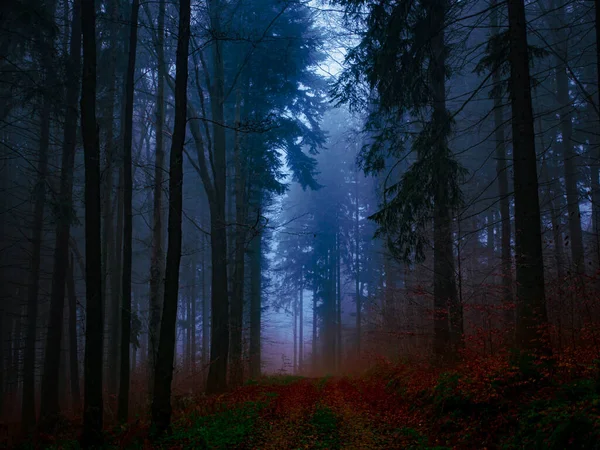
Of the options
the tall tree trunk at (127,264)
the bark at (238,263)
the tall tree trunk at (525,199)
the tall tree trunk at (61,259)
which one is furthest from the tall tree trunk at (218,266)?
the tall tree trunk at (525,199)

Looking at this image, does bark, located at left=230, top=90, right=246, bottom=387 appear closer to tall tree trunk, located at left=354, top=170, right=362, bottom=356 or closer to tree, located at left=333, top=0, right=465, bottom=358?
tree, located at left=333, top=0, right=465, bottom=358

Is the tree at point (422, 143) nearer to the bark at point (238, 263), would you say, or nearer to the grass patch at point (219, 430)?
the grass patch at point (219, 430)

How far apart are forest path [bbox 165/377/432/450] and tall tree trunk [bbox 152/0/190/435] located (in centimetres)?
63

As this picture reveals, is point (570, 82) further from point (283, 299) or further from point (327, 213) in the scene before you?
point (283, 299)

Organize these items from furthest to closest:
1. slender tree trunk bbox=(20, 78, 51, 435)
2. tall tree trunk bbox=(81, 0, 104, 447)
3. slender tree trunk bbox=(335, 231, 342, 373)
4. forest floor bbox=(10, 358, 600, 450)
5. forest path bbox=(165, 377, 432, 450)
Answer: slender tree trunk bbox=(335, 231, 342, 373)
slender tree trunk bbox=(20, 78, 51, 435)
tall tree trunk bbox=(81, 0, 104, 447)
forest path bbox=(165, 377, 432, 450)
forest floor bbox=(10, 358, 600, 450)

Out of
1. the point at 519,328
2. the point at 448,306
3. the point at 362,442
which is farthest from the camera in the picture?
the point at 448,306

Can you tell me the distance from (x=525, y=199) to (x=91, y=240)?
8.73 meters

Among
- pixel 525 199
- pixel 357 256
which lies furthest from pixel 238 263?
pixel 357 256

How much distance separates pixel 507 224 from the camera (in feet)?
46.8

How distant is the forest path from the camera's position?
21.4 ft

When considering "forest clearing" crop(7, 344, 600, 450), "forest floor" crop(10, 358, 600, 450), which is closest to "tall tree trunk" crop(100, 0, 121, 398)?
"forest clearing" crop(7, 344, 600, 450)

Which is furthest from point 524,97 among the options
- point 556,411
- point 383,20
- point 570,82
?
point 570,82

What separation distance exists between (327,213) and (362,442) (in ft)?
86.4

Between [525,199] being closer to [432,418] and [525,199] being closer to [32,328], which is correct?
[432,418]
